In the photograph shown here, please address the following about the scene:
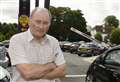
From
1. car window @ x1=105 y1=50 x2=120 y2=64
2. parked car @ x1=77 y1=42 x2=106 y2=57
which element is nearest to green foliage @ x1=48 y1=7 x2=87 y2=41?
parked car @ x1=77 y1=42 x2=106 y2=57

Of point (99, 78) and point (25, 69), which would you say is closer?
point (25, 69)

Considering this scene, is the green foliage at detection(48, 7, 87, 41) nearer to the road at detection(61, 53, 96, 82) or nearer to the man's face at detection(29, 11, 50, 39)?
the road at detection(61, 53, 96, 82)

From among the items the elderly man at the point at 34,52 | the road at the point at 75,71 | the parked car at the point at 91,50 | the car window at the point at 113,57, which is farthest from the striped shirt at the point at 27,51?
the parked car at the point at 91,50

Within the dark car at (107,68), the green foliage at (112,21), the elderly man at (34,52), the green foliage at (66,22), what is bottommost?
the green foliage at (112,21)

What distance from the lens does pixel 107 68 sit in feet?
24.2

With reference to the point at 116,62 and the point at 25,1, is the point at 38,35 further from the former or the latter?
the point at 25,1

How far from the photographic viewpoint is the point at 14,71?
140 inches

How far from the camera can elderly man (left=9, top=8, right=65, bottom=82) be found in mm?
3455

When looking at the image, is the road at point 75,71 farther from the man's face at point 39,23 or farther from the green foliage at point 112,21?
the green foliage at point 112,21

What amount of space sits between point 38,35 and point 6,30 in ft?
277

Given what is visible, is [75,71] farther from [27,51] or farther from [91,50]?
[91,50]

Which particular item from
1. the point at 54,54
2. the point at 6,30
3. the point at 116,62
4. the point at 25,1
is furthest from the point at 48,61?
the point at 6,30

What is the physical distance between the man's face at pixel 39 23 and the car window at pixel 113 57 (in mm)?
3924

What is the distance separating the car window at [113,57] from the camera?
734cm
